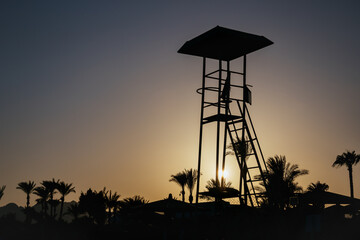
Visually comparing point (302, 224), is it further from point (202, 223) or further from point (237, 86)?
point (237, 86)

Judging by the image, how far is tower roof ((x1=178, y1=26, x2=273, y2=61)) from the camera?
2998 cm

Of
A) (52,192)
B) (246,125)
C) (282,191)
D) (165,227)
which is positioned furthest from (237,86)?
(52,192)

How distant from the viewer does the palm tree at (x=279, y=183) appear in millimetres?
27516

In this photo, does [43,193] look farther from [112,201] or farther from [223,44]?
[223,44]

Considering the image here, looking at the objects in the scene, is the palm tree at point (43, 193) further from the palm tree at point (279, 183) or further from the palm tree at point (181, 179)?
the palm tree at point (279, 183)

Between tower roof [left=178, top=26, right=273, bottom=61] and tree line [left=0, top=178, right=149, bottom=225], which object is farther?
tree line [left=0, top=178, right=149, bottom=225]

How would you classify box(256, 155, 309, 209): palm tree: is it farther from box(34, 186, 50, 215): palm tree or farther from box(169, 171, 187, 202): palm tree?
box(34, 186, 50, 215): palm tree

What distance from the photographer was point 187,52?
32.9 meters

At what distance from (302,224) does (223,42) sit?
12268mm

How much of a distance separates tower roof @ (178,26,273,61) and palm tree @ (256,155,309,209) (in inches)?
272

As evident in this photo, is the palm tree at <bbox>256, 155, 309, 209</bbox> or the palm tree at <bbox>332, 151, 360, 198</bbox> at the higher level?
the palm tree at <bbox>332, 151, 360, 198</bbox>

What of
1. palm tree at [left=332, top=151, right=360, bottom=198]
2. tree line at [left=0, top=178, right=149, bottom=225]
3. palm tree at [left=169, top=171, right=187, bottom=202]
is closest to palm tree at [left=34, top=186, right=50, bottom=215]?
tree line at [left=0, top=178, right=149, bottom=225]

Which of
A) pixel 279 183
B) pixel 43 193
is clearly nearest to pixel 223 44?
pixel 279 183

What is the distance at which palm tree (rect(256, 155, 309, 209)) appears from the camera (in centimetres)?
2752
